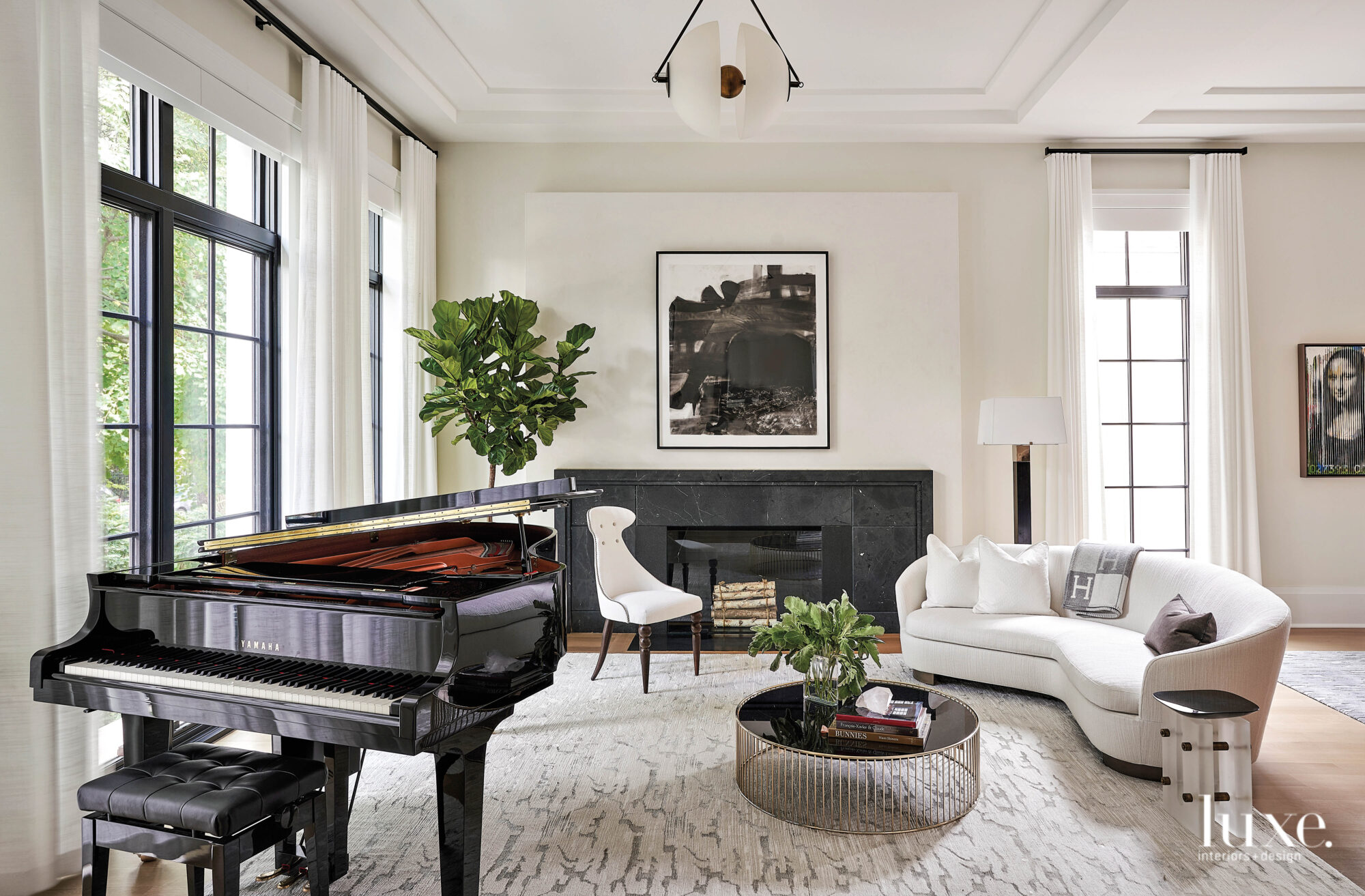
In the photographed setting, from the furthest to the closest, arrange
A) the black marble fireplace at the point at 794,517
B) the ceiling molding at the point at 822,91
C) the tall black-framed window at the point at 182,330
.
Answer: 1. the black marble fireplace at the point at 794,517
2. the ceiling molding at the point at 822,91
3. the tall black-framed window at the point at 182,330

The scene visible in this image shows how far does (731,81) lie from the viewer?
113 inches

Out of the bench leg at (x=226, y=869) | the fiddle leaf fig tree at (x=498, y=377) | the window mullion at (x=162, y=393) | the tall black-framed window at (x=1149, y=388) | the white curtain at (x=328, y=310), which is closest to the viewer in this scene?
the bench leg at (x=226, y=869)

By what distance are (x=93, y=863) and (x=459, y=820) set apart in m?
0.91

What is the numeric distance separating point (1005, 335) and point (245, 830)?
5440mm

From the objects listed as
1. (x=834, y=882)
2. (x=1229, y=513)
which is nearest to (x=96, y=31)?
(x=834, y=882)

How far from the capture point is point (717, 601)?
544 centimetres

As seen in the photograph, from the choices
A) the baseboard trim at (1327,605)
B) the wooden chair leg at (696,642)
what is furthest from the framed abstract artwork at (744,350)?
the baseboard trim at (1327,605)

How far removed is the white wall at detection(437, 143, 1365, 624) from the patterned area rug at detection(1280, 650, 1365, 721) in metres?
0.82

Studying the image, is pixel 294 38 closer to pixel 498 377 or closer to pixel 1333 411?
pixel 498 377

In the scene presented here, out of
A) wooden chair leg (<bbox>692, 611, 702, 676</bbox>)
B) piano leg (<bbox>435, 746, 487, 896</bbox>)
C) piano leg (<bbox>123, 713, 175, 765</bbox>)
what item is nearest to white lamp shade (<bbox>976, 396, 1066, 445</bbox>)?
wooden chair leg (<bbox>692, 611, 702, 676</bbox>)

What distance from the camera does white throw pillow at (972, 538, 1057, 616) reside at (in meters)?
4.20

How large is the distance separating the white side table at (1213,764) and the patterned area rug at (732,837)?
9 cm

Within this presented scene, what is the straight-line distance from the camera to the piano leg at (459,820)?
2018 millimetres

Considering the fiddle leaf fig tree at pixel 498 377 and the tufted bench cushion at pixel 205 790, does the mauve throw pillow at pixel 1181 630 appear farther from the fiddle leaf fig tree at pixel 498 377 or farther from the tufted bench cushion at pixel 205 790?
the fiddle leaf fig tree at pixel 498 377
